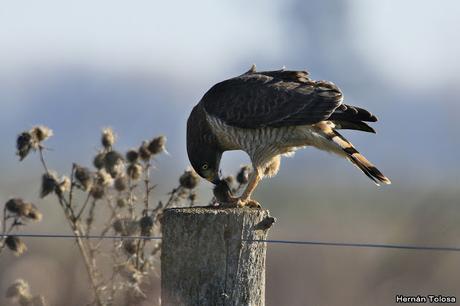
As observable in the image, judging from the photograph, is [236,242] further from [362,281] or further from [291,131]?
[362,281]

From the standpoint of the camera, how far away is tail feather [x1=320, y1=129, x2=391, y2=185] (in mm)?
7789

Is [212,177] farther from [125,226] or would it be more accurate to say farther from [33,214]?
[33,214]

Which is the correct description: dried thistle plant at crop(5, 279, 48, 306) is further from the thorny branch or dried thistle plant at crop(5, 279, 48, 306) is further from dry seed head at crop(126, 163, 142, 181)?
dry seed head at crop(126, 163, 142, 181)

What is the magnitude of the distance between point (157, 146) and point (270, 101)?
0.86m

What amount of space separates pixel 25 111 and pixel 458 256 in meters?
126

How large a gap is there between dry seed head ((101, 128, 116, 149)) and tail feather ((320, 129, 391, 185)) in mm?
1403

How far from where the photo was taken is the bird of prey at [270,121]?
7869 mm

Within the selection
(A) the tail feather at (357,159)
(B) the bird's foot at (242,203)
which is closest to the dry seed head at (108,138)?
(B) the bird's foot at (242,203)

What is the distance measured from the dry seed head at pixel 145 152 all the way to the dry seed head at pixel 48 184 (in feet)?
1.87

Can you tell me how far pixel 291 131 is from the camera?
8039 mm

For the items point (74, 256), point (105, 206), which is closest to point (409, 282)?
point (74, 256)

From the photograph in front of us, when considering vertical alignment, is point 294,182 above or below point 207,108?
below

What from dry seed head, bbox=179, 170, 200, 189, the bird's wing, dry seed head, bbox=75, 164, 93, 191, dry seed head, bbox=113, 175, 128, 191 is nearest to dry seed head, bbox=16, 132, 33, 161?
dry seed head, bbox=75, 164, 93, 191

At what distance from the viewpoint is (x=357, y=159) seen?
25.9 ft
